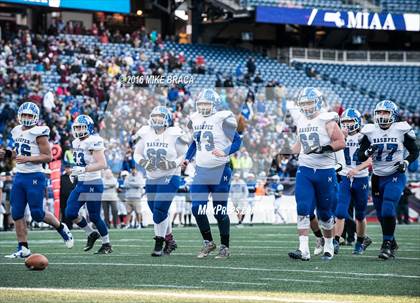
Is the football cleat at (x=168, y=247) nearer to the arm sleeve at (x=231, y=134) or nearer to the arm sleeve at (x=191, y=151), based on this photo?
the arm sleeve at (x=191, y=151)

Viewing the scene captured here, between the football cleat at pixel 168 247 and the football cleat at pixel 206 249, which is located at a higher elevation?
the football cleat at pixel 206 249

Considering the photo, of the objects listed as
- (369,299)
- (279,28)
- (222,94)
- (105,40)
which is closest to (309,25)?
(279,28)

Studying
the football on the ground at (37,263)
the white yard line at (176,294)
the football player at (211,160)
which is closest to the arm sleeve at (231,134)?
the football player at (211,160)

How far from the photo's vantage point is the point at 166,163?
1271 centimetres

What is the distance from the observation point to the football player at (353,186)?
522 inches

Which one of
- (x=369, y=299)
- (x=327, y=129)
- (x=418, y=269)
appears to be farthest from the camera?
(x=327, y=129)

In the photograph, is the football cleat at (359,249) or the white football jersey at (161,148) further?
the football cleat at (359,249)

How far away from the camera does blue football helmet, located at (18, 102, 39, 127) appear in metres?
11.9

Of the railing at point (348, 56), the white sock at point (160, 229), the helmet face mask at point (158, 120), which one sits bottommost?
the white sock at point (160, 229)

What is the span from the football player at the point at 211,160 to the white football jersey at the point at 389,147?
168 cm

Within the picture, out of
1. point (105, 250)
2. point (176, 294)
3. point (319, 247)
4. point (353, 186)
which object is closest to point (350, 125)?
point (353, 186)

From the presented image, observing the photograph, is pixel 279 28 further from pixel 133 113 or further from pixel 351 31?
pixel 133 113

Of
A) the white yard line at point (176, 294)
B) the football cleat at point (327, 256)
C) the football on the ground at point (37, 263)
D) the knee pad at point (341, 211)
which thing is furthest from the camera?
the knee pad at point (341, 211)

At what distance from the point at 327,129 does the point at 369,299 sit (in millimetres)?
4086
